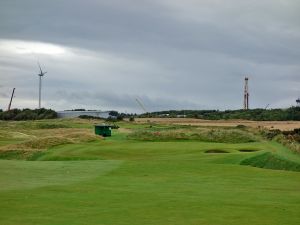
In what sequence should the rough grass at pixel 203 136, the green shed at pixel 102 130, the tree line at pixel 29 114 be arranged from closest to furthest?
the rough grass at pixel 203 136, the green shed at pixel 102 130, the tree line at pixel 29 114

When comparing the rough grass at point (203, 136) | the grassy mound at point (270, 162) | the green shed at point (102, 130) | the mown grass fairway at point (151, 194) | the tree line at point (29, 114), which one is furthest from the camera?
the tree line at point (29, 114)

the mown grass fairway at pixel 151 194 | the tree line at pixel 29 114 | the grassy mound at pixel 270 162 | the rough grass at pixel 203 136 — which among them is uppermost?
the tree line at pixel 29 114

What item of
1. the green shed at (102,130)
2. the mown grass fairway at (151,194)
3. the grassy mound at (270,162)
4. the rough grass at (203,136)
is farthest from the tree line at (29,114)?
the grassy mound at (270,162)

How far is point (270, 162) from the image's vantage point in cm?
3884

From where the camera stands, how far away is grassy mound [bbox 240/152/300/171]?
36.6 m

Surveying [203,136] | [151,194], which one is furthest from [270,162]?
[203,136]

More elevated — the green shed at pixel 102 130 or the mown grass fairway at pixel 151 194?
the green shed at pixel 102 130

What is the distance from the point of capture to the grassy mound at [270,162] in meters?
36.6

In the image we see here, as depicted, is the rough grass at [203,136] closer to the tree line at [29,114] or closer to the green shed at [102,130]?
the green shed at [102,130]

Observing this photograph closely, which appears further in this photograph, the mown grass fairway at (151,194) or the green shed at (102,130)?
the green shed at (102,130)

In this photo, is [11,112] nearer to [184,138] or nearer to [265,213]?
[184,138]

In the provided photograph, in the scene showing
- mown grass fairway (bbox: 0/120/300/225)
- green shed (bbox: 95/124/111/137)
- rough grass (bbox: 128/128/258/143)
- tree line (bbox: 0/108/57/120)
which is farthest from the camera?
tree line (bbox: 0/108/57/120)

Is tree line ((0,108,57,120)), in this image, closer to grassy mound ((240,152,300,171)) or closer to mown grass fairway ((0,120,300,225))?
mown grass fairway ((0,120,300,225))

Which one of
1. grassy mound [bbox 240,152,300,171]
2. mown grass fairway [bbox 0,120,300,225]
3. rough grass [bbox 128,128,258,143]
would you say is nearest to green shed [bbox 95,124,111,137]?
rough grass [bbox 128,128,258,143]
